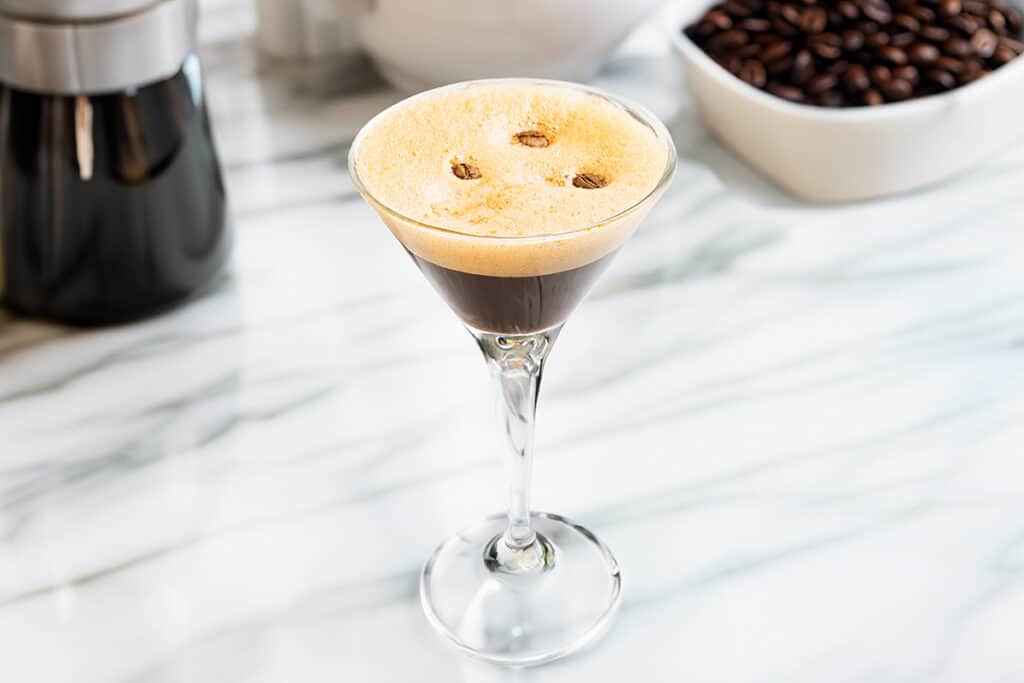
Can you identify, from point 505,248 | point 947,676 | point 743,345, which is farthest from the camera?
point 743,345

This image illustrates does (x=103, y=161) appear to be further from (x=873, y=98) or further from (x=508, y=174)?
(x=873, y=98)

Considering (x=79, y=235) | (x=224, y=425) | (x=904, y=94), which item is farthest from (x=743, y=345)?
(x=79, y=235)

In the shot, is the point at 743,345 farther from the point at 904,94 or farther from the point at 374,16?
the point at 374,16

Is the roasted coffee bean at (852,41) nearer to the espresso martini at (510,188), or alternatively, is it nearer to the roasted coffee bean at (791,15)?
the roasted coffee bean at (791,15)

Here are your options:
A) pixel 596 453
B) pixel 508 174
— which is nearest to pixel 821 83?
pixel 596 453

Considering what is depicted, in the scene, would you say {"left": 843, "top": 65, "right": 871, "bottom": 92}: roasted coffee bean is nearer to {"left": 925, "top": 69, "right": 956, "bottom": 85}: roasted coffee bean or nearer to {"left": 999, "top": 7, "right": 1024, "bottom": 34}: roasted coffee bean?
{"left": 925, "top": 69, "right": 956, "bottom": 85}: roasted coffee bean
